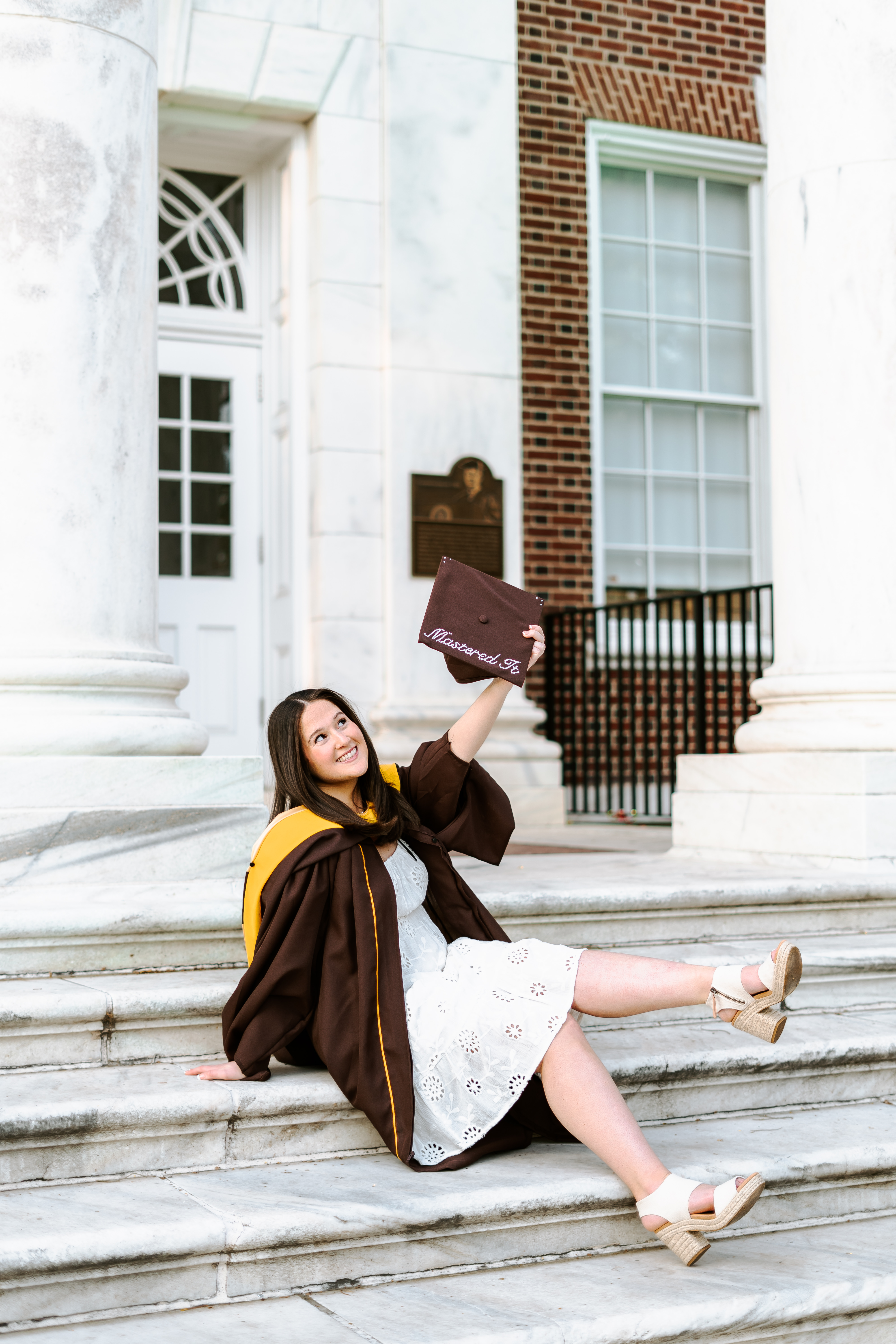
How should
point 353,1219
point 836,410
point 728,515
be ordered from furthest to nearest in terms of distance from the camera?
1. point 728,515
2. point 836,410
3. point 353,1219

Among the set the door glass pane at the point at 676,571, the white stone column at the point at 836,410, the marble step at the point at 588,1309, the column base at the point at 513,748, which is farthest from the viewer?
the door glass pane at the point at 676,571

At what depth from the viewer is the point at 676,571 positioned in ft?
32.8

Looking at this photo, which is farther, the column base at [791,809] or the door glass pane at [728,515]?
the door glass pane at [728,515]

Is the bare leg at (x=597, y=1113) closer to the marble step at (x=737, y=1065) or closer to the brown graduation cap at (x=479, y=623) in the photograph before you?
the marble step at (x=737, y=1065)

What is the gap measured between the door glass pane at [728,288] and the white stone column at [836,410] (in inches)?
167

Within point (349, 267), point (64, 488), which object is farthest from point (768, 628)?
point (64, 488)

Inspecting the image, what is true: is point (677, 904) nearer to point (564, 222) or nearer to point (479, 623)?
point (479, 623)

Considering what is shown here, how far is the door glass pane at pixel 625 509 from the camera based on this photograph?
386 inches

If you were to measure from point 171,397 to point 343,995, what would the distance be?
19.2 feet

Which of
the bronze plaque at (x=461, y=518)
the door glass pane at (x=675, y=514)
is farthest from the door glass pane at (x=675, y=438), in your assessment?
the bronze plaque at (x=461, y=518)

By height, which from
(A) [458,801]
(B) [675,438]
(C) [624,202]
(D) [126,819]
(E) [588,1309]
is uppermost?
(C) [624,202]

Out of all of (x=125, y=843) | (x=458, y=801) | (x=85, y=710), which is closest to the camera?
(x=458, y=801)

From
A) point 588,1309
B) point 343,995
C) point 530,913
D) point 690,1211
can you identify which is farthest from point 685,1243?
point 530,913

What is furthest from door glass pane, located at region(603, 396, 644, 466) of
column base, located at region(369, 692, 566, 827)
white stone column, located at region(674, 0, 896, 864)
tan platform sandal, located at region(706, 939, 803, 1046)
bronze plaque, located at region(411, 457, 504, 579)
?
tan platform sandal, located at region(706, 939, 803, 1046)
